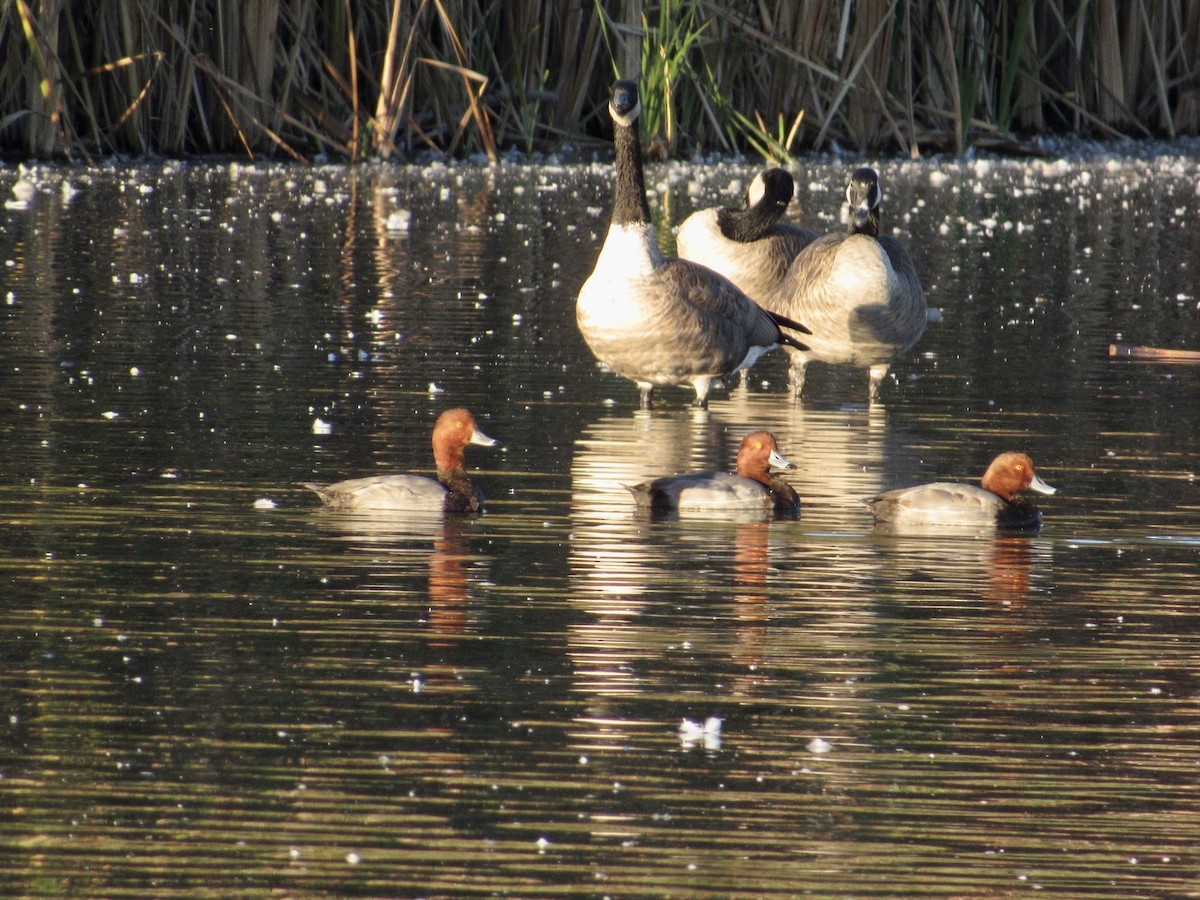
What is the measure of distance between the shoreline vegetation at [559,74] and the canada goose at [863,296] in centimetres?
1316

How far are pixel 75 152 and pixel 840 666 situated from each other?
21.8m

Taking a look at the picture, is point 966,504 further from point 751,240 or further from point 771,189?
point 751,240

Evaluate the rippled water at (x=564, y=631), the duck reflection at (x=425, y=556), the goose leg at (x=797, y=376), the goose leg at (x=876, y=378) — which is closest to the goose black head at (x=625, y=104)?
the rippled water at (x=564, y=631)

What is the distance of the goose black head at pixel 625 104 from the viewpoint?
11680 mm

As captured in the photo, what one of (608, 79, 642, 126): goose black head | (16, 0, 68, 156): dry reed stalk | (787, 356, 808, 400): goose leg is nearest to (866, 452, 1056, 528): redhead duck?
(787, 356, 808, 400): goose leg

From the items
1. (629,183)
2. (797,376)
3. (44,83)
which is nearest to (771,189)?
(797,376)

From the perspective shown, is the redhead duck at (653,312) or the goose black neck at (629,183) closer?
the redhead duck at (653,312)

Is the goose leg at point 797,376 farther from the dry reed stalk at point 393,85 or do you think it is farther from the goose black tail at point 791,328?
the dry reed stalk at point 393,85

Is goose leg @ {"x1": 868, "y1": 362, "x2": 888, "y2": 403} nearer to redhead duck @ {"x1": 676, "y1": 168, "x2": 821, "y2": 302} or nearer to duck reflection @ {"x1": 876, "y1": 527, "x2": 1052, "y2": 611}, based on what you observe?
redhead duck @ {"x1": 676, "y1": 168, "x2": 821, "y2": 302}

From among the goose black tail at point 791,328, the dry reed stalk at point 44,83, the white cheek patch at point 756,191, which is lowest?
the goose black tail at point 791,328

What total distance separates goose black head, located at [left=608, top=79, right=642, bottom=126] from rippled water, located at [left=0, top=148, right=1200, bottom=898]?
4.89ft

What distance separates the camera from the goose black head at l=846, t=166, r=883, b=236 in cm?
1112

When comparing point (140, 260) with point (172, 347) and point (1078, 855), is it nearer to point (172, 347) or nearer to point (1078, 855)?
point (172, 347)

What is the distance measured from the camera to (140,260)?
16859 millimetres
